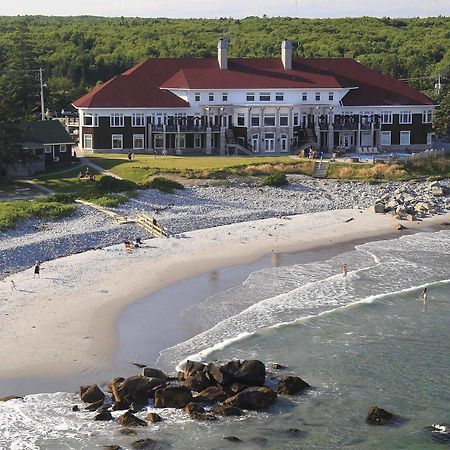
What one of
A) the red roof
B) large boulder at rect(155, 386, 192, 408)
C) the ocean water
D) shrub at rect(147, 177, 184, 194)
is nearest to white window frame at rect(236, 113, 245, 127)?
the red roof

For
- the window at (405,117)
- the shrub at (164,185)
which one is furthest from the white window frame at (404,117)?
the shrub at (164,185)

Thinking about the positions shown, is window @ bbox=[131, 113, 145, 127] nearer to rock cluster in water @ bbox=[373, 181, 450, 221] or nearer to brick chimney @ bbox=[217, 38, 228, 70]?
brick chimney @ bbox=[217, 38, 228, 70]

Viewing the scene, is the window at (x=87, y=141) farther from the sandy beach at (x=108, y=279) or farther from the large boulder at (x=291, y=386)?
the large boulder at (x=291, y=386)

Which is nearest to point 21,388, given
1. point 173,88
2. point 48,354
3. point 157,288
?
point 48,354

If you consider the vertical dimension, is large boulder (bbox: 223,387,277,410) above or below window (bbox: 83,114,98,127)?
below

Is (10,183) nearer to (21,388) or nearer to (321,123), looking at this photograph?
(321,123)

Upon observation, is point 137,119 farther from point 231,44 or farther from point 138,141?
point 231,44

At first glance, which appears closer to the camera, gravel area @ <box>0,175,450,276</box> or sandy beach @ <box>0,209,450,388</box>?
sandy beach @ <box>0,209,450,388</box>

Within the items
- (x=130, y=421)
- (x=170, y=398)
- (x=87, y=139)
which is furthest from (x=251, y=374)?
(x=87, y=139)
